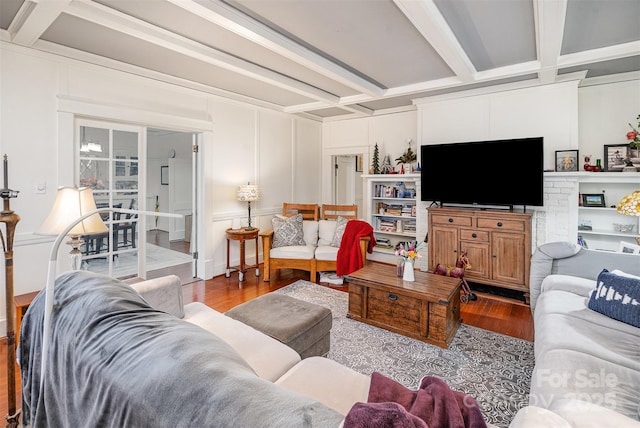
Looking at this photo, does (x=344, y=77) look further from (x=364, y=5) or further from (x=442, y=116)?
(x=442, y=116)

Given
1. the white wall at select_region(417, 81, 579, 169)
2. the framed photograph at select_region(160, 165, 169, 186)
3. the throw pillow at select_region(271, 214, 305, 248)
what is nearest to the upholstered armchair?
the throw pillow at select_region(271, 214, 305, 248)

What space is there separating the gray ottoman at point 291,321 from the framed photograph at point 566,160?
330cm

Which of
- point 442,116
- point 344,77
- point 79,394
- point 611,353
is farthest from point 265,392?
point 442,116

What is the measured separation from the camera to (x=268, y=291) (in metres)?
3.91

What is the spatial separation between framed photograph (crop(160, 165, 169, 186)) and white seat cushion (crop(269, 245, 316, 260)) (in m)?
4.16

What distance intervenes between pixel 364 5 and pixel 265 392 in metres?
2.48

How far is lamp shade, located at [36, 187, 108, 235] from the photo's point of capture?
5.78ft

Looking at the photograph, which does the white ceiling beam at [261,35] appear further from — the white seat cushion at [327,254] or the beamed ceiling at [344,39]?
the white seat cushion at [327,254]

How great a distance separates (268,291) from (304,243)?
98cm

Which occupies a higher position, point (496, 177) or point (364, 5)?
point (364, 5)

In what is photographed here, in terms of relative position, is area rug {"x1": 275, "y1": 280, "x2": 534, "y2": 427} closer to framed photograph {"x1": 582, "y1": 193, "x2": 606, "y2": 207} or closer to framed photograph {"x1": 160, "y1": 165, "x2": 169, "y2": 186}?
framed photograph {"x1": 582, "y1": 193, "x2": 606, "y2": 207}

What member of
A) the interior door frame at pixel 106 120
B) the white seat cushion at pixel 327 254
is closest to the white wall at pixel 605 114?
the white seat cushion at pixel 327 254

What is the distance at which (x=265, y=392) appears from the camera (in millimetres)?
797

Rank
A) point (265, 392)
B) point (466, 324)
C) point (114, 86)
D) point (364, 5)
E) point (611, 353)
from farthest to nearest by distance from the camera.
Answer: point (114, 86), point (466, 324), point (364, 5), point (611, 353), point (265, 392)
